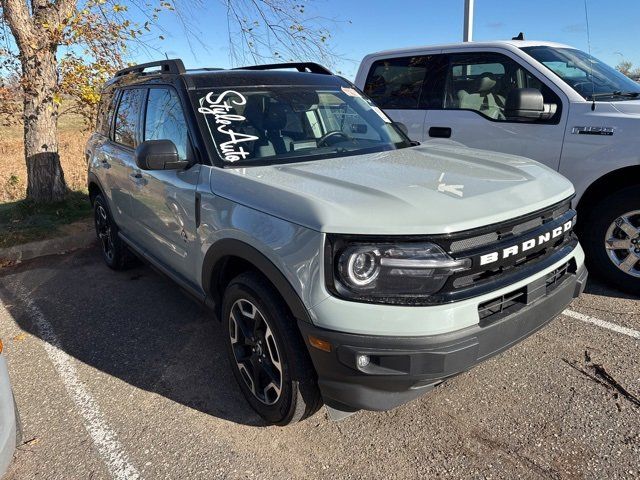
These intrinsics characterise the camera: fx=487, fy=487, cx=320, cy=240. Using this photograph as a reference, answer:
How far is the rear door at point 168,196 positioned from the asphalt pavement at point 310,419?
68cm

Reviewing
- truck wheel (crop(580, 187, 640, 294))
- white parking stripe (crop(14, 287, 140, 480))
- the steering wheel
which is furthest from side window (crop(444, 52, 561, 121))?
white parking stripe (crop(14, 287, 140, 480))

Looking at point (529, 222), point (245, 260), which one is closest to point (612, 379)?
point (529, 222)

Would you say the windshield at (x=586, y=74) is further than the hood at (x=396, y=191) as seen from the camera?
Yes

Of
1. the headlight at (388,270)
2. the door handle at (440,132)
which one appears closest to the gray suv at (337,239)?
the headlight at (388,270)

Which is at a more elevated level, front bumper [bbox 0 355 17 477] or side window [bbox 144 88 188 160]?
side window [bbox 144 88 188 160]

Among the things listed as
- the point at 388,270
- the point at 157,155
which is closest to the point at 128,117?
the point at 157,155

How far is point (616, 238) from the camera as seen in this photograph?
4.00 meters

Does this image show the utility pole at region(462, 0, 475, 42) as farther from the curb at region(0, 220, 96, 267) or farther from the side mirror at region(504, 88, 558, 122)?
the curb at region(0, 220, 96, 267)

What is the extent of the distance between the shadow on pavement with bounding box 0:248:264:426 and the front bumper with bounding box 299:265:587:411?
853 mm

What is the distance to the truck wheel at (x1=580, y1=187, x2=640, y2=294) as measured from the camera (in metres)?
3.88

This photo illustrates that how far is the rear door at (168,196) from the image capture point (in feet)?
10.0

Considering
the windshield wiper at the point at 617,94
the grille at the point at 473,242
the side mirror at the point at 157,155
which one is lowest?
the grille at the point at 473,242

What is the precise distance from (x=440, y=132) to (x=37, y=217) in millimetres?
5502

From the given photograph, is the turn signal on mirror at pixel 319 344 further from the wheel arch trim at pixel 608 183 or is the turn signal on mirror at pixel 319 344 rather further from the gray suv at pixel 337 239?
the wheel arch trim at pixel 608 183
